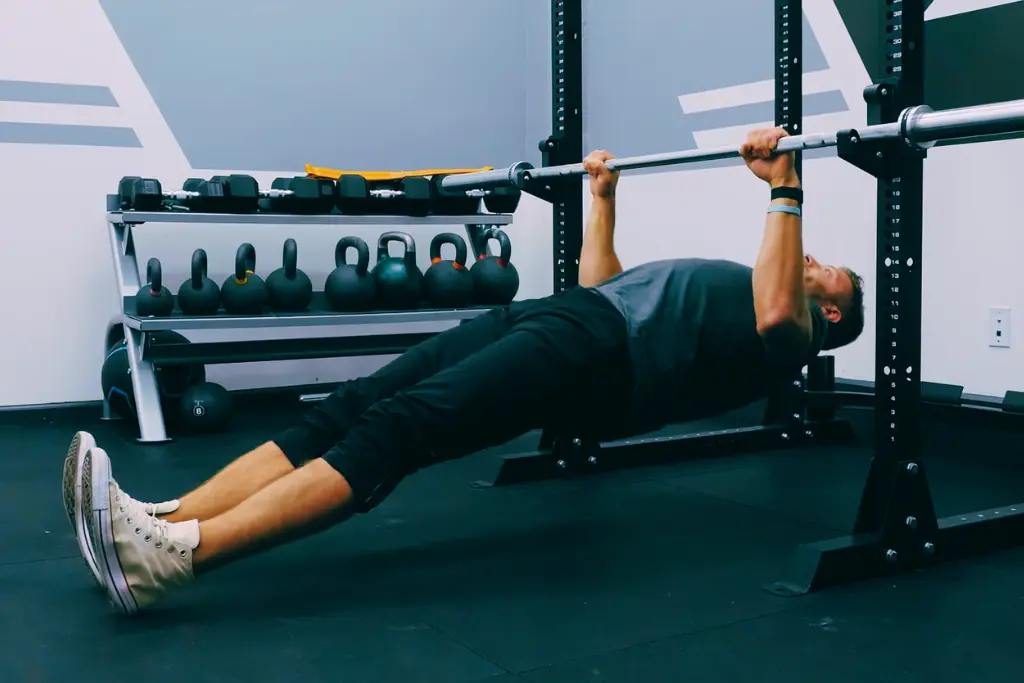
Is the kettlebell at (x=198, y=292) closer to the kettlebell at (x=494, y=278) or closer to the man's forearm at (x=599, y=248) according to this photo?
the kettlebell at (x=494, y=278)

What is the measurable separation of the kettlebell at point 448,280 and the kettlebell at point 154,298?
1.04m

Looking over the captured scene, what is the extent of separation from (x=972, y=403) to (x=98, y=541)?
8.94ft

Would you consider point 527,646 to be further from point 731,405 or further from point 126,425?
point 126,425

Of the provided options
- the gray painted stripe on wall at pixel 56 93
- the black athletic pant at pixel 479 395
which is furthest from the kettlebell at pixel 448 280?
the black athletic pant at pixel 479 395

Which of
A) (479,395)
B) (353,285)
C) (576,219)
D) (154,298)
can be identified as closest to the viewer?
(479,395)

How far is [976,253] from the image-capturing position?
11.3 feet

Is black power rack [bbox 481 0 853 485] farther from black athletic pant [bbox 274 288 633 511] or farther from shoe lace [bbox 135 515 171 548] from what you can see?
shoe lace [bbox 135 515 171 548]

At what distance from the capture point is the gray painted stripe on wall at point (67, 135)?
4.11 meters

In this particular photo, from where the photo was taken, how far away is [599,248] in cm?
266

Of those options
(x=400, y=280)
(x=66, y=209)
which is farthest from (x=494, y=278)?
(x=66, y=209)

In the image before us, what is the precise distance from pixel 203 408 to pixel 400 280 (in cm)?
91

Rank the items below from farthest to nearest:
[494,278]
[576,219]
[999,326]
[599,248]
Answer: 1. [494,278]
2. [999,326]
3. [576,219]
4. [599,248]

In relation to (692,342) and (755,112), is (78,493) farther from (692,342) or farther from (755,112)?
(755,112)

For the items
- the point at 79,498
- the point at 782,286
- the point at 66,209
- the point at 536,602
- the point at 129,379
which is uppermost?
the point at 66,209
